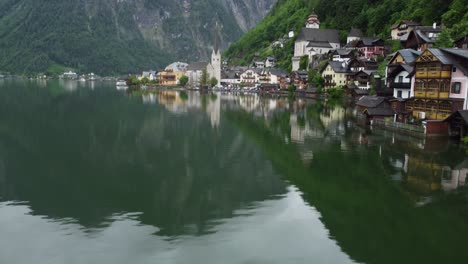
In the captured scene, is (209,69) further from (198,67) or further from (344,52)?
(344,52)

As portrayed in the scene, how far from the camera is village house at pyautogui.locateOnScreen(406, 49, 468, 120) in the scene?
2912cm

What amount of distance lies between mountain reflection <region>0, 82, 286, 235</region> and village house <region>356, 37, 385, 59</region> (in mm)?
46379

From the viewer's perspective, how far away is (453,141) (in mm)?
27703

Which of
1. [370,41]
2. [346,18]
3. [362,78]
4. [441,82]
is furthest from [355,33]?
[441,82]

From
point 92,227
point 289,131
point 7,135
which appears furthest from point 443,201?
point 7,135

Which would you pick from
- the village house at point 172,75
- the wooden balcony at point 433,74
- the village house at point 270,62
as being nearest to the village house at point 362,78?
the wooden balcony at point 433,74

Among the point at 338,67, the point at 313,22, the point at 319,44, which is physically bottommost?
the point at 338,67

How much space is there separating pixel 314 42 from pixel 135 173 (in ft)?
277

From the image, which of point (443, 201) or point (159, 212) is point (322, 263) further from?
point (443, 201)

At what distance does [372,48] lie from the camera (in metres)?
72.4

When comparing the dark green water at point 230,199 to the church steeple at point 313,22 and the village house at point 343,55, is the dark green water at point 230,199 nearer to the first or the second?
the village house at point 343,55

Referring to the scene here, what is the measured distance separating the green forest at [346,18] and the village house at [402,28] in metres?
1.67

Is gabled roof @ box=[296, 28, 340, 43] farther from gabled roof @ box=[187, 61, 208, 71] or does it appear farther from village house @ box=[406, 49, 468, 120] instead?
village house @ box=[406, 49, 468, 120]

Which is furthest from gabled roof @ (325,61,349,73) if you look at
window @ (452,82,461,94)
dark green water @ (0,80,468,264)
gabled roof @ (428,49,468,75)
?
dark green water @ (0,80,468,264)
